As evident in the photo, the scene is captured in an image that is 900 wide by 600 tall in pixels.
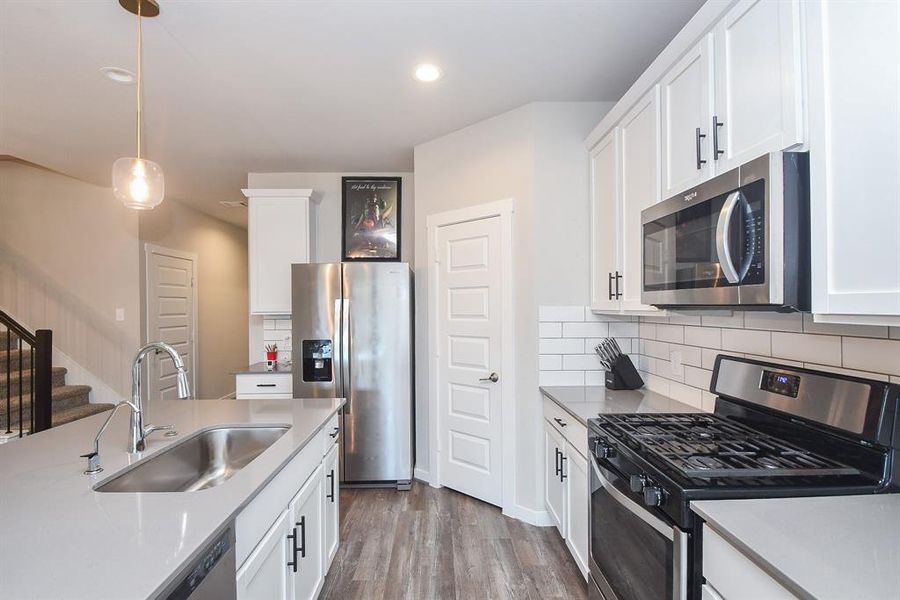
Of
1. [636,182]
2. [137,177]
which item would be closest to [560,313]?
[636,182]

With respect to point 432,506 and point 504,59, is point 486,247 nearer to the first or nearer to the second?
point 504,59

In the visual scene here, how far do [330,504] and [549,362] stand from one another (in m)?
1.50

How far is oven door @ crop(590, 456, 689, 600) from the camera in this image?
1206mm

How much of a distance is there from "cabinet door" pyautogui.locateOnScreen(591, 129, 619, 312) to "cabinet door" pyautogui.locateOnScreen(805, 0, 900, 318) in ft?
4.19

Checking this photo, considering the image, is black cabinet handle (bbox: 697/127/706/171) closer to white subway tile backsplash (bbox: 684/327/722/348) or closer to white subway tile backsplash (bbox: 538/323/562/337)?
white subway tile backsplash (bbox: 684/327/722/348)

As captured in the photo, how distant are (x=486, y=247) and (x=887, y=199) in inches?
89.6

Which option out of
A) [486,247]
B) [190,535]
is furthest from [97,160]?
[190,535]

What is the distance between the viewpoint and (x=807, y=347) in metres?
1.53

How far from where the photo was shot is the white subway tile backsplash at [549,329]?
283 centimetres

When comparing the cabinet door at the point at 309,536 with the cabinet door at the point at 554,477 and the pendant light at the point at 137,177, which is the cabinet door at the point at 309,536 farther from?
the pendant light at the point at 137,177

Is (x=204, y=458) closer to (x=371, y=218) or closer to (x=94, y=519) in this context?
(x=94, y=519)

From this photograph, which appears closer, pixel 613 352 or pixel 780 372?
pixel 780 372

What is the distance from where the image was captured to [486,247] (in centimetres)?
311

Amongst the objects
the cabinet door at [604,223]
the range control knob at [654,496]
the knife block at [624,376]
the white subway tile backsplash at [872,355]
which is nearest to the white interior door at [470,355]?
the cabinet door at [604,223]
